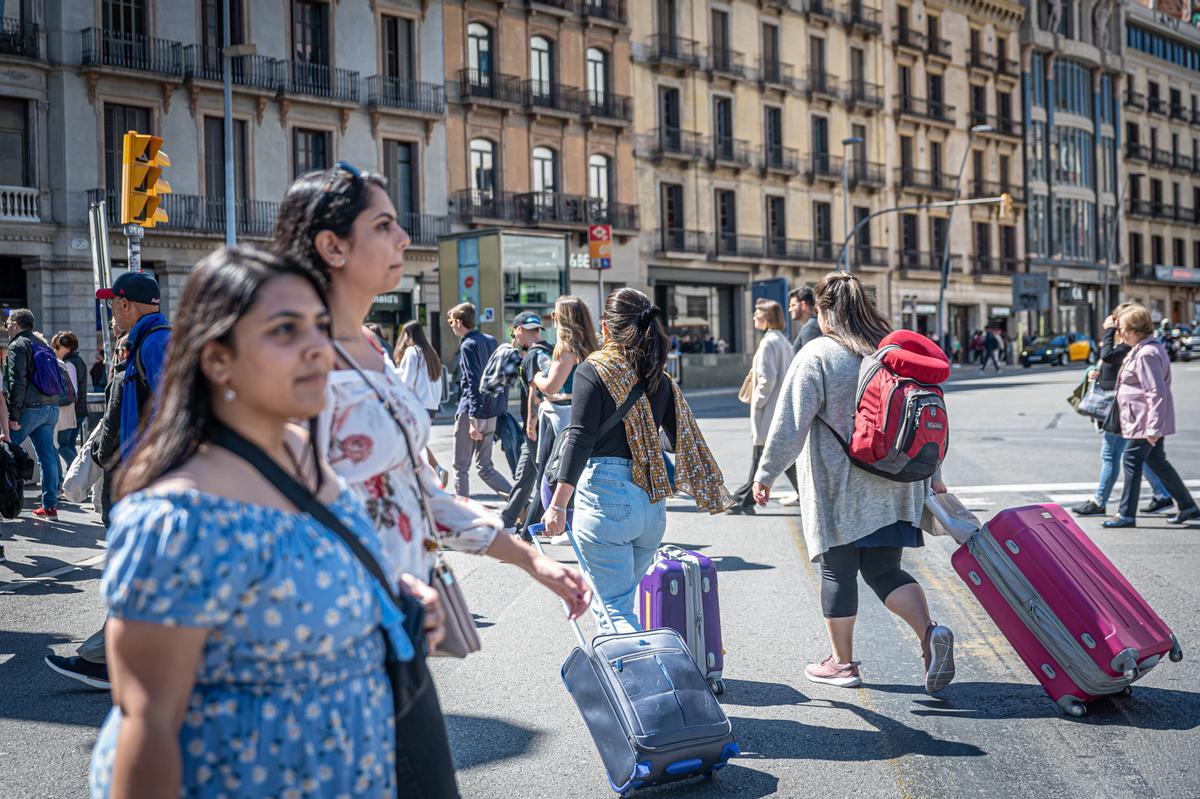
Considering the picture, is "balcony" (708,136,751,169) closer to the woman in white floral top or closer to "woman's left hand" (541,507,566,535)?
"woman's left hand" (541,507,566,535)

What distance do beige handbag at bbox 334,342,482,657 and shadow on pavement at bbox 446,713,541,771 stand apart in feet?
6.23

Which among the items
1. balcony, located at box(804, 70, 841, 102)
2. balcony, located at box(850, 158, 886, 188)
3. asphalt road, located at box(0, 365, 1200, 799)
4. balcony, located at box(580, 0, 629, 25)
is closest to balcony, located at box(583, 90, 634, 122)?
balcony, located at box(580, 0, 629, 25)

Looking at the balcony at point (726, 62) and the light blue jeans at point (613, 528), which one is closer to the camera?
the light blue jeans at point (613, 528)

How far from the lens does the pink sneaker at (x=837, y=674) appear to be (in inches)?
203

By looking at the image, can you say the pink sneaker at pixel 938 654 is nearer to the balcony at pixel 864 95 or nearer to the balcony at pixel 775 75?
the balcony at pixel 775 75

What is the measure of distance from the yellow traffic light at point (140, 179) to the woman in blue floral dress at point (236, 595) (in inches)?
443

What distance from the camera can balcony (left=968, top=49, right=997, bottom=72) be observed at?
5576 cm

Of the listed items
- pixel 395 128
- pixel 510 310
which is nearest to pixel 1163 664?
pixel 510 310

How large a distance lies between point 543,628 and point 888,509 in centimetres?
216

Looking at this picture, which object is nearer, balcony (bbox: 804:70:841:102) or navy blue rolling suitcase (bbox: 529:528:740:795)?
navy blue rolling suitcase (bbox: 529:528:740:795)

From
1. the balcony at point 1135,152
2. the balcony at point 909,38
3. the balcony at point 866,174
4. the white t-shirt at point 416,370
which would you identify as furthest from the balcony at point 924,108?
the white t-shirt at point 416,370

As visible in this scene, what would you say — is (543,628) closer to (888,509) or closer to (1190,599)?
(888,509)

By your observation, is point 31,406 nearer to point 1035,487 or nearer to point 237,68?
point 1035,487

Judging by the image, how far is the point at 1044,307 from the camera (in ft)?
178
